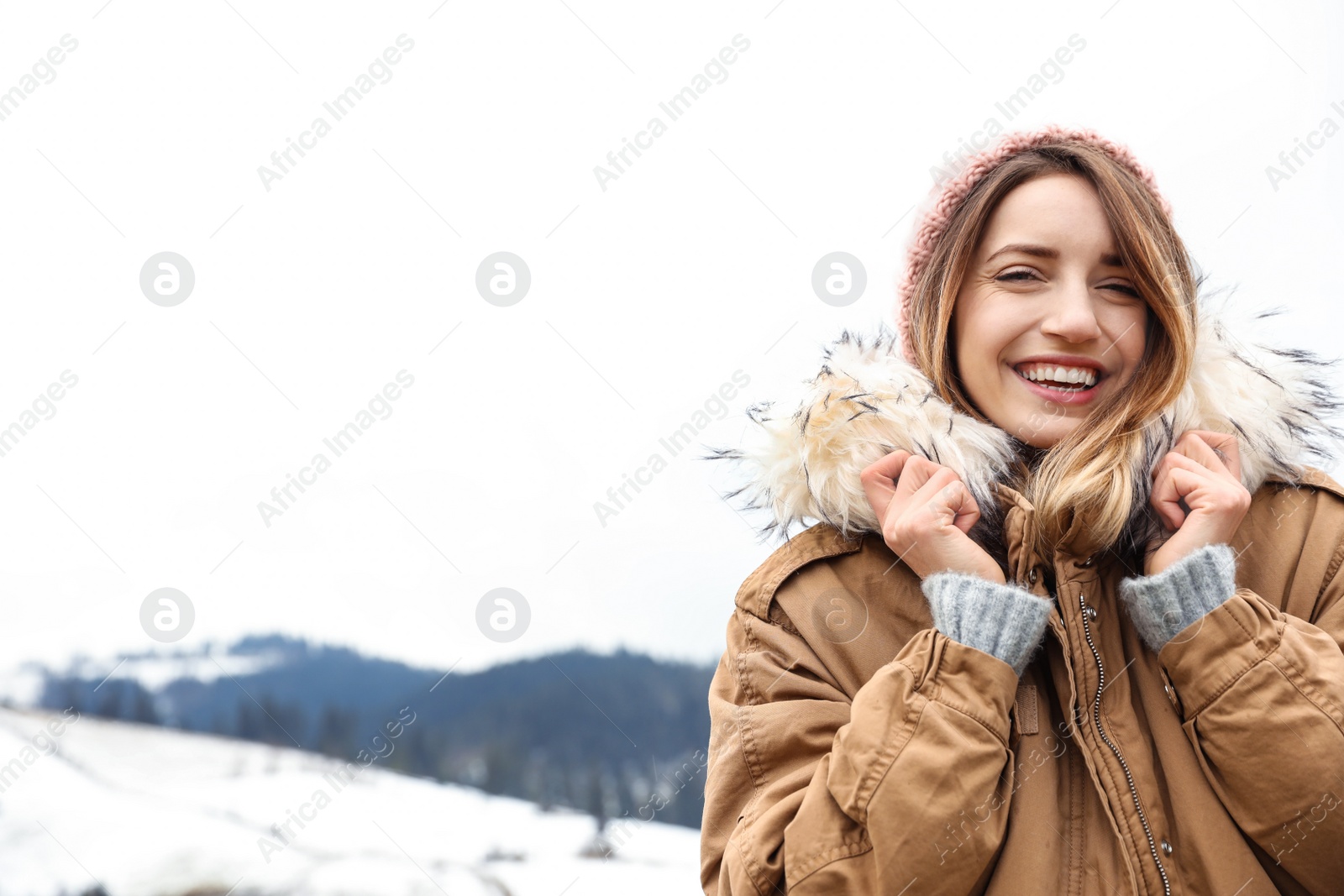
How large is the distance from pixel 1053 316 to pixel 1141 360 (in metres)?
0.17

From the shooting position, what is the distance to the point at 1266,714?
3.36 ft

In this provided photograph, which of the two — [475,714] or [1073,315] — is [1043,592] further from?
[475,714]

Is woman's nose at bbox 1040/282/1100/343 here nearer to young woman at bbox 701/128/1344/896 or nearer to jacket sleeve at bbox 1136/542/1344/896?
young woman at bbox 701/128/1344/896

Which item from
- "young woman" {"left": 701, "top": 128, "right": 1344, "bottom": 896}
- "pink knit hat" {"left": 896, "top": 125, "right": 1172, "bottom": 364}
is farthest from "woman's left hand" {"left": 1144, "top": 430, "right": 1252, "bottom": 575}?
"pink knit hat" {"left": 896, "top": 125, "right": 1172, "bottom": 364}

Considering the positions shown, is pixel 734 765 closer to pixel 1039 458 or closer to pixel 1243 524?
pixel 1039 458

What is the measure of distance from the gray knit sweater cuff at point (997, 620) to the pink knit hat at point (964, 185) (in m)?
0.56

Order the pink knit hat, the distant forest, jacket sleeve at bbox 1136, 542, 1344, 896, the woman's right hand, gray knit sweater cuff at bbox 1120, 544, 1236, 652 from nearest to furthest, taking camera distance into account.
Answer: jacket sleeve at bbox 1136, 542, 1344, 896, gray knit sweater cuff at bbox 1120, 544, 1236, 652, the woman's right hand, the pink knit hat, the distant forest

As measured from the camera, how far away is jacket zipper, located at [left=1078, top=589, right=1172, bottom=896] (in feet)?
3.41

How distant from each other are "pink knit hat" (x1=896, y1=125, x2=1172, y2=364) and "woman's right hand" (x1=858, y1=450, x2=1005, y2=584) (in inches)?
13.9

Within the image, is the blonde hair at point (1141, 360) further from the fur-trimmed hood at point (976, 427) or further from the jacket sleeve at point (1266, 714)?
the jacket sleeve at point (1266, 714)

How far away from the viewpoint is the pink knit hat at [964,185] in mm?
1521

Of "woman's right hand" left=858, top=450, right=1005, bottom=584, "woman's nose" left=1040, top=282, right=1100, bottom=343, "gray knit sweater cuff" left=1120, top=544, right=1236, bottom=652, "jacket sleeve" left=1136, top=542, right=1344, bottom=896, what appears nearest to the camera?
"jacket sleeve" left=1136, top=542, right=1344, bottom=896

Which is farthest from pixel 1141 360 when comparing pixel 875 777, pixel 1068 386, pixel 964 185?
pixel 875 777

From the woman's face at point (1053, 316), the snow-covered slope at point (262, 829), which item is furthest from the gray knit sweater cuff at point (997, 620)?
the snow-covered slope at point (262, 829)
